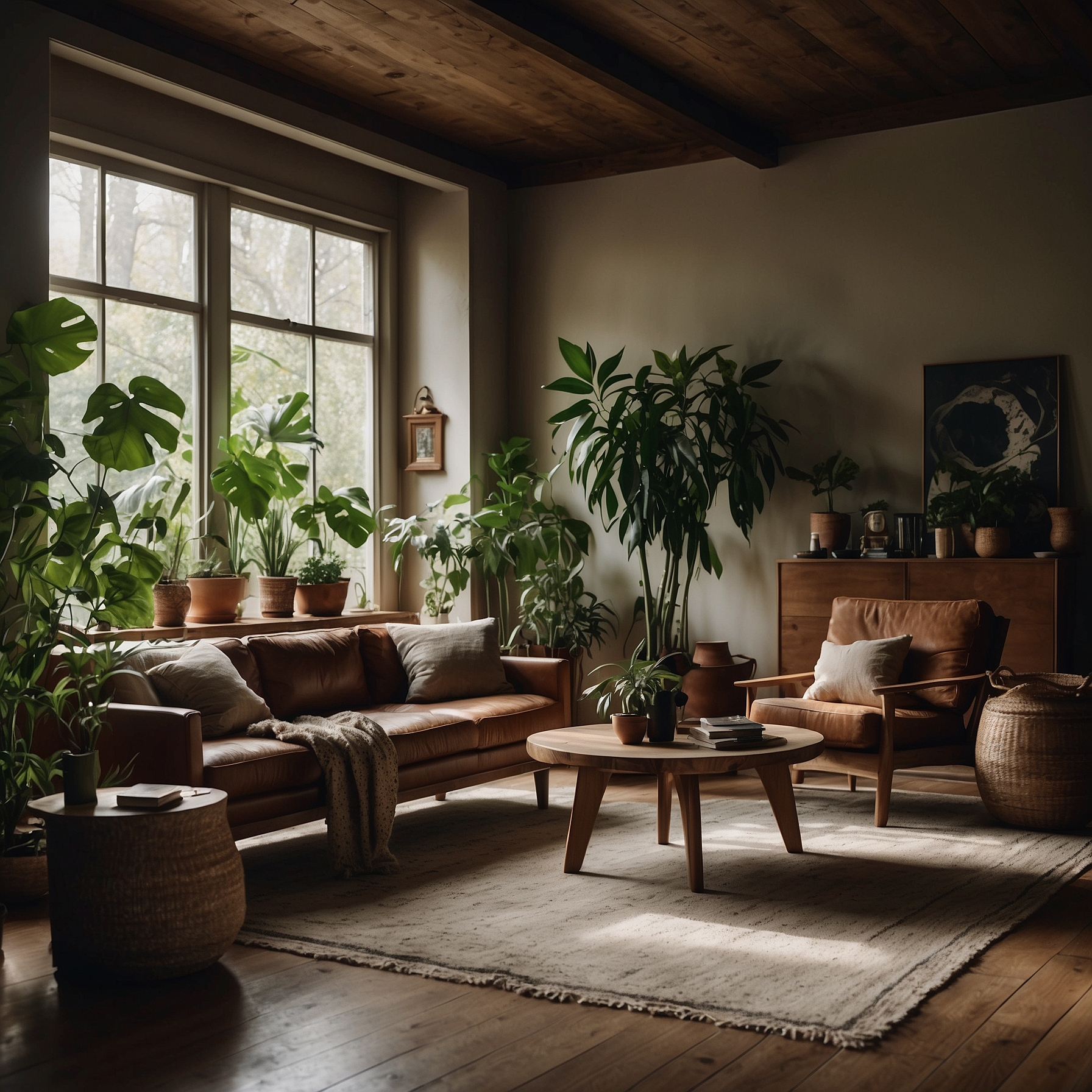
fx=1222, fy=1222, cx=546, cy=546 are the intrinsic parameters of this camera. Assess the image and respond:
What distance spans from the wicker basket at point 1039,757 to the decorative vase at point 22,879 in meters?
3.54

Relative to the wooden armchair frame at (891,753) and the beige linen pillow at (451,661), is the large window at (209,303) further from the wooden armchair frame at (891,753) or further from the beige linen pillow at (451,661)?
the wooden armchair frame at (891,753)

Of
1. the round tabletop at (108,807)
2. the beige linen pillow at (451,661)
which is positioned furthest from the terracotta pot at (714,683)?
the round tabletop at (108,807)

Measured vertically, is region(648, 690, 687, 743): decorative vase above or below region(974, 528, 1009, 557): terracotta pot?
below

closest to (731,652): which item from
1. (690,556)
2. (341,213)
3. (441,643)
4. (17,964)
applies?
(690,556)

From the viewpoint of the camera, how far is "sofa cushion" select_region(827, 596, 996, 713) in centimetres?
531

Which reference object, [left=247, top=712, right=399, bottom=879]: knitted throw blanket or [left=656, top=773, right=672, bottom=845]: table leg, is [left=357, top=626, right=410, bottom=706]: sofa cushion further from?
[left=656, top=773, right=672, bottom=845]: table leg

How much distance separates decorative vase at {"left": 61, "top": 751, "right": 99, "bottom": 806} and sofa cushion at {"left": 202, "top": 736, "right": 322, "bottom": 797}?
1.81 ft

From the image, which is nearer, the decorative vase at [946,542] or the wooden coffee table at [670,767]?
the wooden coffee table at [670,767]

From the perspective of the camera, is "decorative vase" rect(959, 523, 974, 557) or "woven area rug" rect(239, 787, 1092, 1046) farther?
"decorative vase" rect(959, 523, 974, 557)

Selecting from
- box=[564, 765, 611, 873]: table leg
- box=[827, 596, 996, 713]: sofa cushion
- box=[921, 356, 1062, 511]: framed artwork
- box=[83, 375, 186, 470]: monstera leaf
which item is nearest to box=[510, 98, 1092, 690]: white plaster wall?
box=[921, 356, 1062, 511]: framed artwork

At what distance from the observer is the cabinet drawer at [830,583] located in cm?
605

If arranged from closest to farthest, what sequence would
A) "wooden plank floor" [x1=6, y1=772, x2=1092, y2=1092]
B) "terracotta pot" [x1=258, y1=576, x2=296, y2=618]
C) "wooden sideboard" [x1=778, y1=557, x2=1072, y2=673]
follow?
"wooden plank floor" [x1=6, y1=772, x2=1092, y2=1092], "wooden sideboard" [x1=778, y1=557, x2=1072, y2=673], "terracotta pot" [x1=258, y1=576, x2=296, y2=618]

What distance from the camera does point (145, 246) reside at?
5.81 m

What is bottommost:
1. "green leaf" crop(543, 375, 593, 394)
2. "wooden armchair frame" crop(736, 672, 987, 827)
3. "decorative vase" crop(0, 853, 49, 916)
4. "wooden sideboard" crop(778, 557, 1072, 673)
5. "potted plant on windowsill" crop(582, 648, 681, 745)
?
"decorative vase" crop(0, 853, 49, 916)
